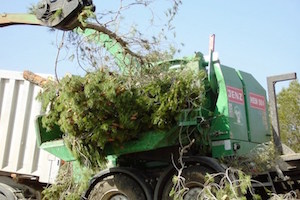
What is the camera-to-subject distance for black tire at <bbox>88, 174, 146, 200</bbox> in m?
5.30

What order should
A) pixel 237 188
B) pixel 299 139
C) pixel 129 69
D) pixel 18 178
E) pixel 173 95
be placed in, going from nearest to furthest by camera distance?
pixel 237 188
pixel 173 95
pixel 129 69
pixel 18 178
pixel 299 139

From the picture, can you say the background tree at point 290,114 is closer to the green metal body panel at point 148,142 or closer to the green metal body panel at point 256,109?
the green metal body panel at point 256,109

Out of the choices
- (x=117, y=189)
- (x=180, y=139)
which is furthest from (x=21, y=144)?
(x=180, y=139)

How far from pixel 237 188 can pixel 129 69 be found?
190cm

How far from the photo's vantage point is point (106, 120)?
4.93m

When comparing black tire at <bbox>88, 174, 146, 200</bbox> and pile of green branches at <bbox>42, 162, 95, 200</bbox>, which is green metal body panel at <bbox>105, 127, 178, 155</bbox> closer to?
black tire at <bbox>88, 174, 146, 200</bbox>

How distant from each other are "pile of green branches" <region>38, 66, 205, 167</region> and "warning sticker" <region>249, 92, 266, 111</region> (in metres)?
1.05

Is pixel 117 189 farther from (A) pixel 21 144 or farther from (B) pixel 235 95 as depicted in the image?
(A) pixel 21 144

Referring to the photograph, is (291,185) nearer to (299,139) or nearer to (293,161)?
(293,161)

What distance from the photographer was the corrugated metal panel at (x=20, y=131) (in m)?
7.63

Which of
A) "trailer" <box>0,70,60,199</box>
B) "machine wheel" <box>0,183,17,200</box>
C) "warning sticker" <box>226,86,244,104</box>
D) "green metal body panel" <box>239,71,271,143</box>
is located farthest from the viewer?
"trailer" <box>0,70,60,199</box>

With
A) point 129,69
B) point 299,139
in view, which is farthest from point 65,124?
point 299,139

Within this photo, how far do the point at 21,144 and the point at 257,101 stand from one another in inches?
166

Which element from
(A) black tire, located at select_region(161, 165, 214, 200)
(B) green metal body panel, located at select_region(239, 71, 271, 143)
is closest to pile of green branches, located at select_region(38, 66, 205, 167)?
(A) black tire, located at select_region(161, 165, 214, 200)
